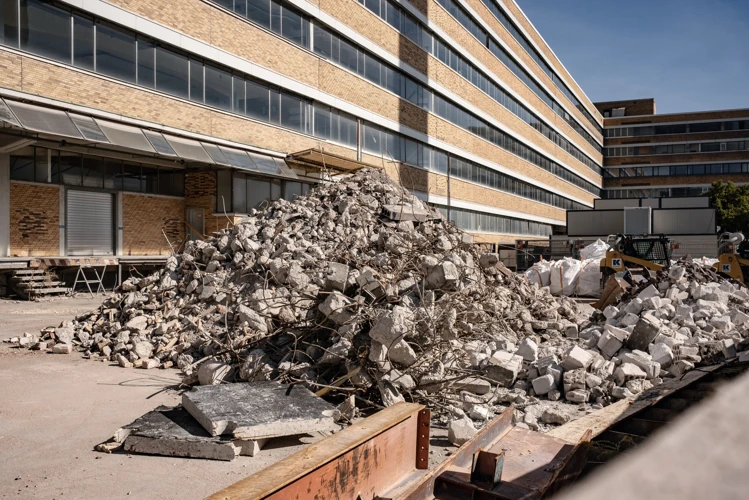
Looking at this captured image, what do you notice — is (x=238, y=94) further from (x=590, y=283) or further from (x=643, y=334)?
(x=643, y=334)

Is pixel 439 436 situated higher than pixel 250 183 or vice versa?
pixel 250 183

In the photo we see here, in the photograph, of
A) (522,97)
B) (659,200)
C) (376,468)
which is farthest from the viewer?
(522,97)

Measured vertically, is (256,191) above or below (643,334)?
above

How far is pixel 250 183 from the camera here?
22938 millimetres

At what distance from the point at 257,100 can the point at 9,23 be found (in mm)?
9188

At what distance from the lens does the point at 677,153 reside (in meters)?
77.2

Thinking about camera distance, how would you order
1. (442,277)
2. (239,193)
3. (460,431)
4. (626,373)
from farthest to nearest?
(239,193)
(442,277)
(626,373)
(460,431)

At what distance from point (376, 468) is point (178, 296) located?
7970 millimetres

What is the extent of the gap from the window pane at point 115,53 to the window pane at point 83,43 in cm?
20

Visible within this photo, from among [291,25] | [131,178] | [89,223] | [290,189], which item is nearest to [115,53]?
[131,178]

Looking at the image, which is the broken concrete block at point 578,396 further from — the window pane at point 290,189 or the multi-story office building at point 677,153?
the multi-story office building at point 677,153

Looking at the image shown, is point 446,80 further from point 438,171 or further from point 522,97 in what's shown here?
point 522,97

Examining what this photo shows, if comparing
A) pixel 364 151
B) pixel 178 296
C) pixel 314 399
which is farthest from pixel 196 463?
pixel 364 151

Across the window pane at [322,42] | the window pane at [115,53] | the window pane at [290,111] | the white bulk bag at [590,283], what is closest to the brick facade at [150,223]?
the window pane at [115,53]
